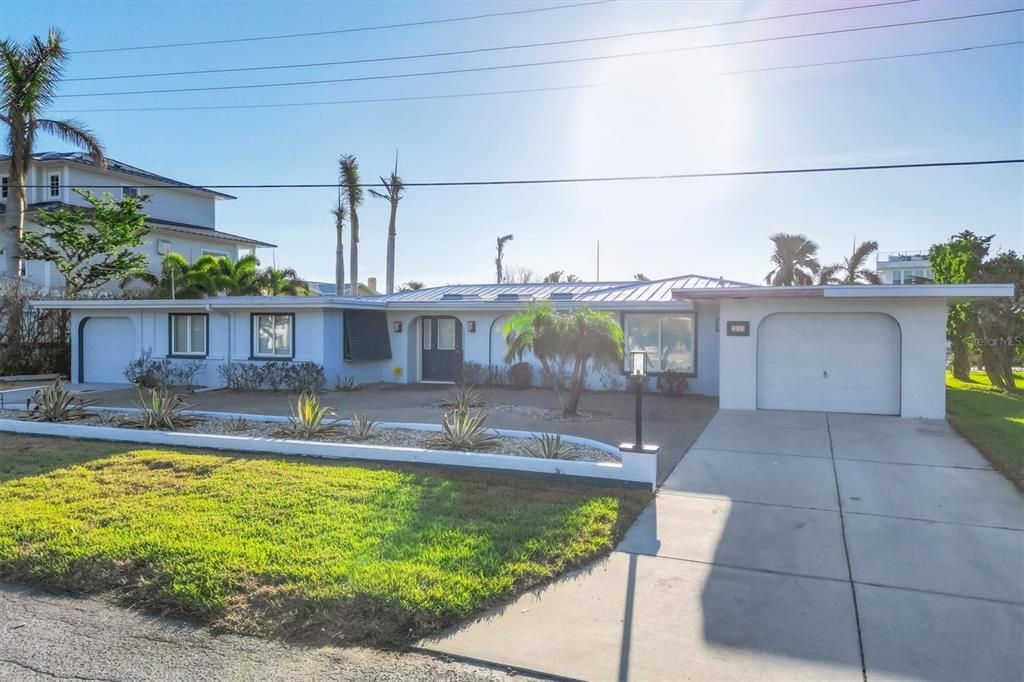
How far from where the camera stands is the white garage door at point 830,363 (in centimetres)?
1268

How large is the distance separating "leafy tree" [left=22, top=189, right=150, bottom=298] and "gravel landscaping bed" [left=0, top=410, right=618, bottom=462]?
13.7 meters

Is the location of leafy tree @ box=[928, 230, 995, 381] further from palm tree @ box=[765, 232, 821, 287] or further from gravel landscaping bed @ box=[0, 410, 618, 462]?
gravel landscaping bed @ box=[0, 410, 618, 462]

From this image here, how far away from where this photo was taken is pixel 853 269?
28156 mm

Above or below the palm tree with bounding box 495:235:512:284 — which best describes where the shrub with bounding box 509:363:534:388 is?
below

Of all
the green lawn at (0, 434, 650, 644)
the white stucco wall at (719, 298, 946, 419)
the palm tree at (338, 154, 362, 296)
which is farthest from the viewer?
the palm tree at (338, 154, 362, 296)

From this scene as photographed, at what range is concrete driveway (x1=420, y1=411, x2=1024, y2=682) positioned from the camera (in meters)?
3.61

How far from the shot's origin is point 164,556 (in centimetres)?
487

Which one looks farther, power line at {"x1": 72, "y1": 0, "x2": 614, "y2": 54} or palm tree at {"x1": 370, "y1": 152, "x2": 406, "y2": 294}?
palm tree at {"x1": 370, "y1": 152, "x2": 406, "y2": 294}

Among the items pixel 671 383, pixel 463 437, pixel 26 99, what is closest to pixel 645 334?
pixel 671 383

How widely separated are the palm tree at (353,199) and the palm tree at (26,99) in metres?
10.6

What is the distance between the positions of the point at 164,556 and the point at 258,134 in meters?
13.7

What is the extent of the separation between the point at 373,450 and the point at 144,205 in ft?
88.3

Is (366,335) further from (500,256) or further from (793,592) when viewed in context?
(500,256)

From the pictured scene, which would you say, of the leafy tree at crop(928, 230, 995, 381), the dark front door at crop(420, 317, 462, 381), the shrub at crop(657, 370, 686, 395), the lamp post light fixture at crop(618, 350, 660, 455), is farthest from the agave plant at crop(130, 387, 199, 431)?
the leafy tree at crop(928, 230, 995, 381)
